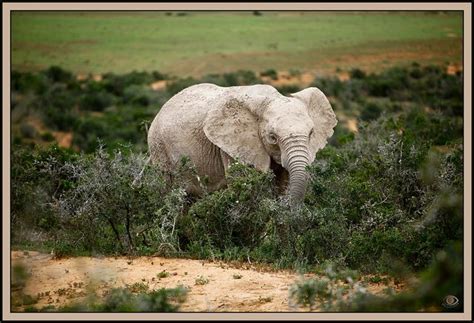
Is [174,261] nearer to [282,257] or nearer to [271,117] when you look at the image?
[282,257]

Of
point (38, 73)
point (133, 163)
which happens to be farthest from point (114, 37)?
point (133, 163)

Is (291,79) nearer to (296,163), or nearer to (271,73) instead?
(271,73)

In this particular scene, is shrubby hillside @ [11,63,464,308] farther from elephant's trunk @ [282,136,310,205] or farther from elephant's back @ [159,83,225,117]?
elephant's back @ [159,83,225,117]

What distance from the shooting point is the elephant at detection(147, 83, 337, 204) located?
9547 millimetres

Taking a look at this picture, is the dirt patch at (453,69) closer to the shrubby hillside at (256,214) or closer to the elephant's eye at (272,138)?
the shrubby hillside at (256,214)

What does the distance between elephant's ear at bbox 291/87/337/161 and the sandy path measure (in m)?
2.34

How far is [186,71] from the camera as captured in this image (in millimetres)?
44062

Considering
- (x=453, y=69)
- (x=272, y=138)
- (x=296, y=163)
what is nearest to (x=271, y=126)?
(x=272, y=138)

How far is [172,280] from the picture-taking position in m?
8.28

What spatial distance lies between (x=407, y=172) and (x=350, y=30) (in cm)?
4426

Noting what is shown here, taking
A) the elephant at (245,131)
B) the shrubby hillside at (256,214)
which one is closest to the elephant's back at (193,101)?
the elephant at (245,131)

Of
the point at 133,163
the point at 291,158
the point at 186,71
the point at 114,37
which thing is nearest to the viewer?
the point at 291,158

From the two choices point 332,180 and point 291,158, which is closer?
point 291,158

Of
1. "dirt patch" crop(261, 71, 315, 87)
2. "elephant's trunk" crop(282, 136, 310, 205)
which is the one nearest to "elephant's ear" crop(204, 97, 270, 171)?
"elephant's trunk" crop(282, 136, 310, 205)
